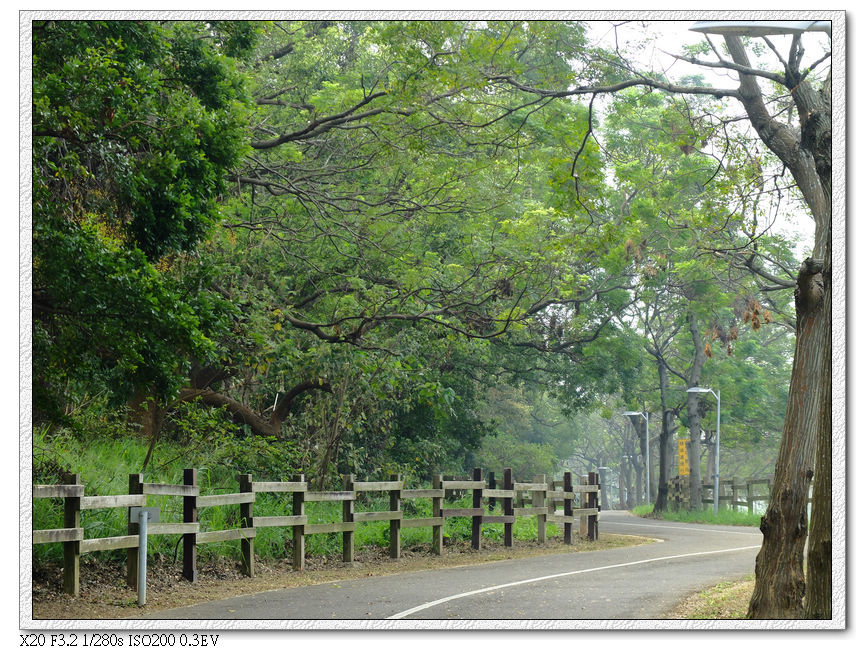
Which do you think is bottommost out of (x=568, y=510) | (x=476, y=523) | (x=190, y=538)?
(x=568, y=510)

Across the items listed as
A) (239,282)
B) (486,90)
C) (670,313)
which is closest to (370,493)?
(239,282)

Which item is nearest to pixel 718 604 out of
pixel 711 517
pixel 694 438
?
pixel 711 517

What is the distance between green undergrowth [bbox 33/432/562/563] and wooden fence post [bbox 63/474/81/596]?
0.96ft

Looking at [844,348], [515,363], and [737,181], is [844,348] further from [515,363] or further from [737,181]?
[515,363]

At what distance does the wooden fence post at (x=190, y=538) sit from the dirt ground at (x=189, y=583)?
0.39 ft

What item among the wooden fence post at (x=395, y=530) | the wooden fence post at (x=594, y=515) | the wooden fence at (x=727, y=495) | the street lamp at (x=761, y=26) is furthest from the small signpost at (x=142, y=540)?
the wooden fence at (x=727, y=495)

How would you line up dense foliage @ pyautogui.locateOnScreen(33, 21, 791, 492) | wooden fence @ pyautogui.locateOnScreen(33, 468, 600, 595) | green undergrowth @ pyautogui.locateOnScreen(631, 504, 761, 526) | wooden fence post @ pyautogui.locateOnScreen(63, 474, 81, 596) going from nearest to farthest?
dense foliage @ pyautogui.locateOnScreen(33, 21, 791, 492)
wooden fence post @ pyautogui.locateOnScreen(63, 474, 81, 596)
wooden fence @ pyautogui.locateOnScreen(33, 468, 600, 595)
green undergrowth @ pyautogui.locateOnScreen(631, 504, 761, 526)

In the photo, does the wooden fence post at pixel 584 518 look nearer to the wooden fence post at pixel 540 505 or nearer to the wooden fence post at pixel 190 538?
the wooden fence post at pixel 540 505

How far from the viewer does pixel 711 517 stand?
97.7 ft

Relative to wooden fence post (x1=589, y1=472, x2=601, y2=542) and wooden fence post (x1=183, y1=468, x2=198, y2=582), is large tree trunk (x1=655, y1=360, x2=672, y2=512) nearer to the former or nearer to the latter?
wooden fence post (x1=589, y1=472, x2=601, y2=542)

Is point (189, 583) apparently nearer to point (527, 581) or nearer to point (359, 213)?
point (527, 581)

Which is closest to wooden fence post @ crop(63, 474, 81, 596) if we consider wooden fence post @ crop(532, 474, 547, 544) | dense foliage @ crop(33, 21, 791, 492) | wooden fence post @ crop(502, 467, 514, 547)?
dense foliage @ crop(33, 21, 791, 492)

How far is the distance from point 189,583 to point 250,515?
149 centimetres

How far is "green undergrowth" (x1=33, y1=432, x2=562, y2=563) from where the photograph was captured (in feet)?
31.8
